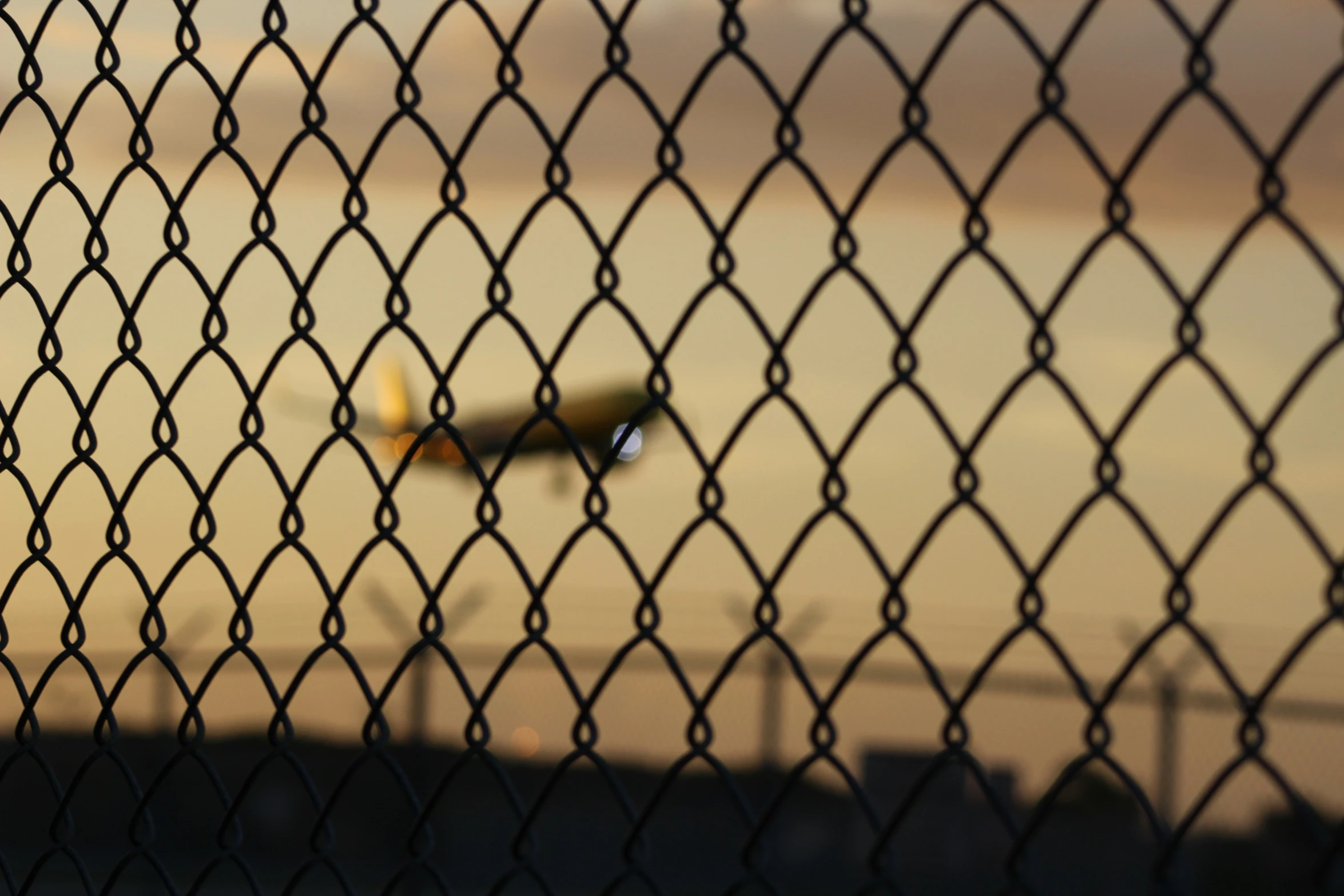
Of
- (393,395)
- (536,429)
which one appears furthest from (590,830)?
(393,395)

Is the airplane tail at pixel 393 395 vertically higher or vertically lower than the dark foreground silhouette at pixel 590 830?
higher

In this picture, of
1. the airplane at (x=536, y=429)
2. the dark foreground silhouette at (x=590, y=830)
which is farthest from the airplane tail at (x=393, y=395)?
the dark foreground silhouette at (x=590, y=830)

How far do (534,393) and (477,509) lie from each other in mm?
165

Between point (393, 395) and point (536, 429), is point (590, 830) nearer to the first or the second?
point (536, 429)

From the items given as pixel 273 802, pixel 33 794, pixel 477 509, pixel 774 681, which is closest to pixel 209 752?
pixel 273 802

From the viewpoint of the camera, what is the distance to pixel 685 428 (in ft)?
5.91

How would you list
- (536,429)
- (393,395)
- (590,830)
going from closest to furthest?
1. (590,830)
2. (536,429)
3. (393,395)

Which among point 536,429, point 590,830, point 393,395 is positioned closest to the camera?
point 590,830

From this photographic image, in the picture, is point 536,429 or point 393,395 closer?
point 536,429

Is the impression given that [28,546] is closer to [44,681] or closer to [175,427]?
[44,681]

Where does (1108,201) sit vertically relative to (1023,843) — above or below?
above

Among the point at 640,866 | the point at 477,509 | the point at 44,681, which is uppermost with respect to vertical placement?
the point at 477,509

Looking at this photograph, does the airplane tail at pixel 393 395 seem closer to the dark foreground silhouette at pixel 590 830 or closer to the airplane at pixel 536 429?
the airplane at pixel 536 429

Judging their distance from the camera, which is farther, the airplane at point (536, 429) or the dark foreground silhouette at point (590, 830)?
the airplane at point (536, 429)
